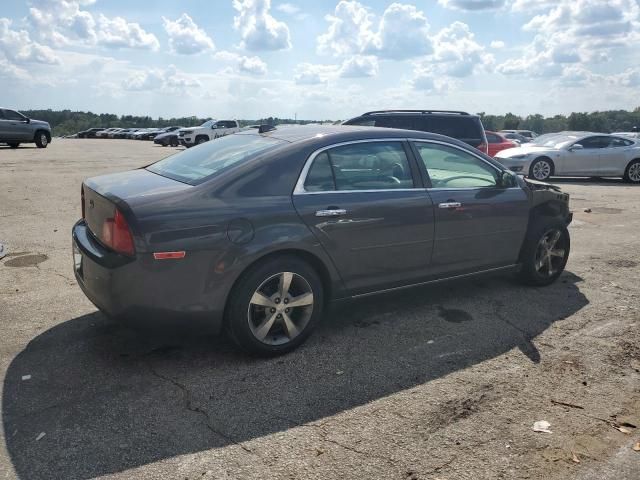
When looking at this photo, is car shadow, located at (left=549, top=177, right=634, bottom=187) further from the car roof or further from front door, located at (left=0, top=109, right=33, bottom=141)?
front door, located at (left=0, top=109, right=33, bottom=141)

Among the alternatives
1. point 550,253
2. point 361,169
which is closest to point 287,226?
point 361,169

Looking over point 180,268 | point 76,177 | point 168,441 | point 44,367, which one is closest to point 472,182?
point 180,268

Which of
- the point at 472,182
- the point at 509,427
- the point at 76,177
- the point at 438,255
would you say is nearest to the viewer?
the point at 509,427

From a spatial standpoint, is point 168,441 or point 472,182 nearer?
point 168,441

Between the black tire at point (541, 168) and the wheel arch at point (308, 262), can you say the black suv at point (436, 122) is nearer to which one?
the black tire at point (541, 168)

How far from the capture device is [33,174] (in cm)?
1434

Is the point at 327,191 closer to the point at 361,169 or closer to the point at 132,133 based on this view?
the point at 361,169

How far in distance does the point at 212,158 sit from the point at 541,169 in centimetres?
1367

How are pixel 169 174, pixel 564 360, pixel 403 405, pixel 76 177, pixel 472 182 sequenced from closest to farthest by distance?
pixel 403 405, pixel 564 360, pixel 169 174, pixel 472 182, pixel 76 177

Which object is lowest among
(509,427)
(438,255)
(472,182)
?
(509,427)

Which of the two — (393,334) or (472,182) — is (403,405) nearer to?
(393,334)

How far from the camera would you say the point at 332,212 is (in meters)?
4.03

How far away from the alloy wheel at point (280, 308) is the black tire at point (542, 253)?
255cm

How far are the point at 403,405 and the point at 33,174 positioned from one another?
13.8 m
